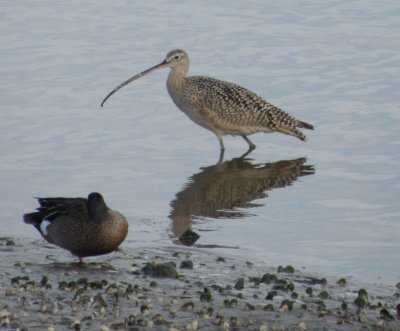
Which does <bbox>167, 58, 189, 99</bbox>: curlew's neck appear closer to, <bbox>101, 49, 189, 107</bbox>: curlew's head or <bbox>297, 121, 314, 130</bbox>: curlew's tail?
<bbox>101, 49, 189, 107</bbox>: curlew's head

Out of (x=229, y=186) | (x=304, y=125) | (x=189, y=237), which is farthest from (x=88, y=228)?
(x=304, y=125)

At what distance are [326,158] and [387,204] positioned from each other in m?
1.94

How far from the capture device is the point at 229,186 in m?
13.8

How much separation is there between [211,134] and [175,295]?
7.14 m

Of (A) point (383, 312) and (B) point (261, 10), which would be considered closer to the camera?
(A) point (383, 312)

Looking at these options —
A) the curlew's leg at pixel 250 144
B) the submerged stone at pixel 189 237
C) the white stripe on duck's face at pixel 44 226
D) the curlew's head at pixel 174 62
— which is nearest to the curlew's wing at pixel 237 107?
the curlew's leg at pixel 250 144

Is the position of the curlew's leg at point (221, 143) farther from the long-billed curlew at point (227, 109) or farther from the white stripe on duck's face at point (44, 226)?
the white stripe on duck's face at point (44, 226)

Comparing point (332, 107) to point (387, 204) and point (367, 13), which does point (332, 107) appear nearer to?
point (387, 204)

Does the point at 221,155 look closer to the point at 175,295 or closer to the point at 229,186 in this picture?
the point at 229,186

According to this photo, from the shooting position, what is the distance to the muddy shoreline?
8.30 m

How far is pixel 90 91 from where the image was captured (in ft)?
53.8

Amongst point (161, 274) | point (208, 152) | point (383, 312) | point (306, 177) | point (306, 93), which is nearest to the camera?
point (383, 312)

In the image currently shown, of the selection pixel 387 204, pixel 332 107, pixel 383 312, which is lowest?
pixel 383 312

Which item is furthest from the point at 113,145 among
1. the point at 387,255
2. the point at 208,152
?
the point at 387,255
